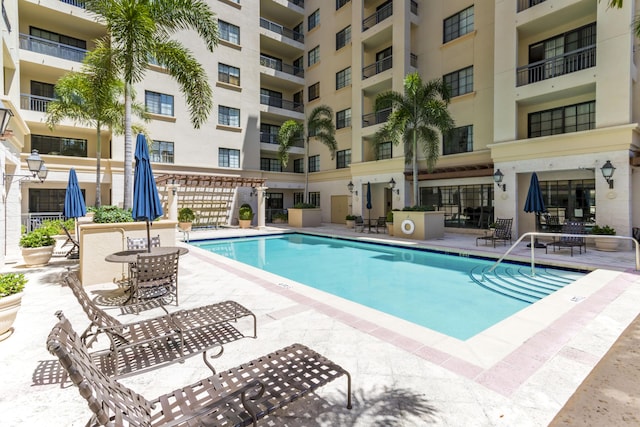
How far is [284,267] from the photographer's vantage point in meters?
11.6

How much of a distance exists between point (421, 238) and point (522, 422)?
44.6ft

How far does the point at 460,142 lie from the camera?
1927cm

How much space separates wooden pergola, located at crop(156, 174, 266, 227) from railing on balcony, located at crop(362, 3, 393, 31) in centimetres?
1402

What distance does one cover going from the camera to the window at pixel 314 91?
29047 mm

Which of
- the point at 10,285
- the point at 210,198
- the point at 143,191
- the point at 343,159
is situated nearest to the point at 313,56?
the point at 343,159

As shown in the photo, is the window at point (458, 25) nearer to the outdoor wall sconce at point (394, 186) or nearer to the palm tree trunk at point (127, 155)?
the outdoor wall sconce at point (394, 186)

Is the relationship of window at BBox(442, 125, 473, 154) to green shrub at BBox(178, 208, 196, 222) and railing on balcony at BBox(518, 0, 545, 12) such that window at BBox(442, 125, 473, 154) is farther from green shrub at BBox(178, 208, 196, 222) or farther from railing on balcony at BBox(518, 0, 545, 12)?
green shrub at BBox(178, 208, 196, 222)

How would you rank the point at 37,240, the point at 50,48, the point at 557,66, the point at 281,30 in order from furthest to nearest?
the point at 281,30, the point at 50,48, the point at 557,66, the point at 37,240

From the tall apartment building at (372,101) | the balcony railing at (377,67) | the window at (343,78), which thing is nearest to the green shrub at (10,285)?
the tall apartment building at (372,101)

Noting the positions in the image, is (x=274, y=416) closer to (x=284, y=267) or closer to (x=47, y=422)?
(x=47, y=422)

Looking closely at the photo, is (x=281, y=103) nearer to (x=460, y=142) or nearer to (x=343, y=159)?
(x=343, y=159)

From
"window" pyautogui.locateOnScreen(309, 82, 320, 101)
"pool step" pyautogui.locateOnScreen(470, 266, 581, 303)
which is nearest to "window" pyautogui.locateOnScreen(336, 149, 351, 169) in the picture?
"window" pyautogui.locateOnScreen(309, 82, 320, 101)

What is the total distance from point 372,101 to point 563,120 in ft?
41.9

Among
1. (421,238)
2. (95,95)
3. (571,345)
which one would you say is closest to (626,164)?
(421,238)
